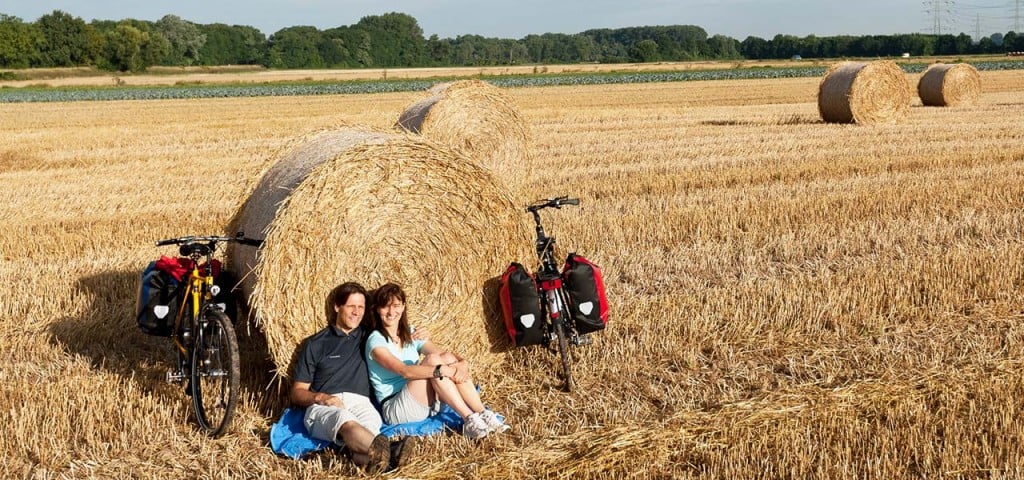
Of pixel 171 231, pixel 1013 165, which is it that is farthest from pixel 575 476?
pixel 1013 165

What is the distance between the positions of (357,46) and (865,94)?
103338 mm

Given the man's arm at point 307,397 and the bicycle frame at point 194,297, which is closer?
the man's arm at point 307,397

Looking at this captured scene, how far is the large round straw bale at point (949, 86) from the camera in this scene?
27.0m

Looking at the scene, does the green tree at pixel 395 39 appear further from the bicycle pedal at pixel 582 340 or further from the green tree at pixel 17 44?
the bicycle pedal at pixel 582 340

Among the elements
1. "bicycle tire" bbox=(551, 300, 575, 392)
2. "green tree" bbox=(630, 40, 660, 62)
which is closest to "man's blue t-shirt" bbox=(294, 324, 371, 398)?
"bicycle tire" bbox=(551, 300, 575, 392)

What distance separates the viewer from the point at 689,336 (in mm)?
6883

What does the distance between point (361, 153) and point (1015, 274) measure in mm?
5162

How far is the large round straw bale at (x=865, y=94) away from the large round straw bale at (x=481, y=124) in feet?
33.1

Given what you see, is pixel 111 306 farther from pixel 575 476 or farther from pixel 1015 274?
pixel 1015 274

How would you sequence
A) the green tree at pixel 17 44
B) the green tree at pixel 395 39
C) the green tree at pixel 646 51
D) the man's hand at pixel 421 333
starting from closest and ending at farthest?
the man's hand at pixel 421 333 → the green tree at pixel 17 44 → the green tree at pixel 646 51 → the green tree at pixel 395 39

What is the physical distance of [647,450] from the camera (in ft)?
16.3

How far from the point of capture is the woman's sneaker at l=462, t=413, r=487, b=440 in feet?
17.2

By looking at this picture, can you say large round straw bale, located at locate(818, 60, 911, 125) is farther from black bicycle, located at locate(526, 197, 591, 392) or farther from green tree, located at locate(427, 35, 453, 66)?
green tree, located at locate(427, 35, 453, 66)

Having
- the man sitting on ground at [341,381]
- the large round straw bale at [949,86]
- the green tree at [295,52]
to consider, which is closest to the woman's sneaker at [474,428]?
the man sitting on ground at [341,381]
